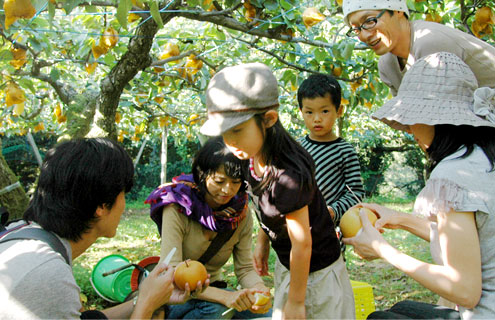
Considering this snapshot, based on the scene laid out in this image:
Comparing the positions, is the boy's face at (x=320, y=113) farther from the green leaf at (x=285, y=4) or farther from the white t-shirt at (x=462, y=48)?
the green leaf at (x=285, y=4)

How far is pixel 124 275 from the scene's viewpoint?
2.56 metres

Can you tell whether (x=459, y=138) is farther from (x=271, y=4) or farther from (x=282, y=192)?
(x=271, y=4)

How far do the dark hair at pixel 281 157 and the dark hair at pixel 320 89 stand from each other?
72cm

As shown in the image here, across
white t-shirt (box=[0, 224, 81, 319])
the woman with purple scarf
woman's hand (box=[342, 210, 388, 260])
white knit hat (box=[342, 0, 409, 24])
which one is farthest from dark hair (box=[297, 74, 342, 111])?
white t-shirt (box=[0, 224, 81, 319])

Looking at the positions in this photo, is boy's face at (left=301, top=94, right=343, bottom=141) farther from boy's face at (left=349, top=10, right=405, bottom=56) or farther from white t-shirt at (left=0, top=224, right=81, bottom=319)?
white t-shirt at (left=0, top=224, right=81, bottom=319)

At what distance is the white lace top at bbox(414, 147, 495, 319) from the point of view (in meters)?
1.17

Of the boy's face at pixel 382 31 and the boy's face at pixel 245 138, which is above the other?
the boy's face at pixel 382 31

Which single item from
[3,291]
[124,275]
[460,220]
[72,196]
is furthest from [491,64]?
A: [124,275]

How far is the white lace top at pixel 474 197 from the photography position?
3.84 feet

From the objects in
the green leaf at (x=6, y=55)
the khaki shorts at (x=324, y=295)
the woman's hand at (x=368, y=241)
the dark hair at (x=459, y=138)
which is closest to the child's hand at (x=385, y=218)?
the woman's hand at (x=368, y=241)

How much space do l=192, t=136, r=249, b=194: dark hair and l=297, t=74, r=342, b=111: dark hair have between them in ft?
1.67

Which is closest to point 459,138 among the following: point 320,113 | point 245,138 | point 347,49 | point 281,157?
point 281,157

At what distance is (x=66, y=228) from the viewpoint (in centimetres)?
130

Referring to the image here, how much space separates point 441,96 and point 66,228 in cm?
120
